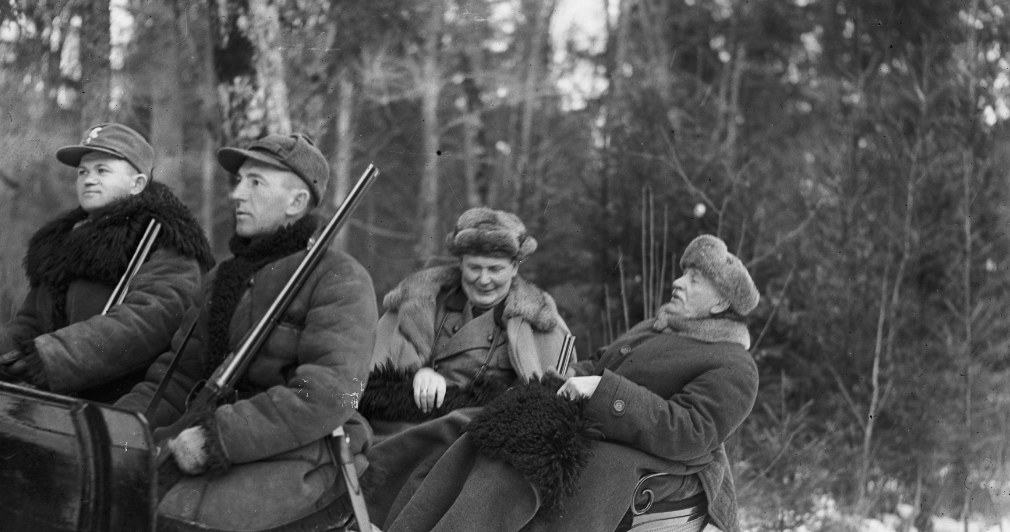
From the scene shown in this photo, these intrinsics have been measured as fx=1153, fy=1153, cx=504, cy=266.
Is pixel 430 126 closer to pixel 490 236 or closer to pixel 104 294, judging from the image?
pixel 490 236

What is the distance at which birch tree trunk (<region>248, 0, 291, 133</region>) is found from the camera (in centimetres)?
700

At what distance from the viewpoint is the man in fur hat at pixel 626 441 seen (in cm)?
408

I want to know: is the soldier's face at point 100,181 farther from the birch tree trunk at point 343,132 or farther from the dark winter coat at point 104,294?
the birch tree trunk at point 343,132

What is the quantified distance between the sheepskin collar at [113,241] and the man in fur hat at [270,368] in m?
0.57

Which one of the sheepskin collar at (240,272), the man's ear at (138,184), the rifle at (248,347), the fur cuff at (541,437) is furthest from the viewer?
the man's ear at (138,184)

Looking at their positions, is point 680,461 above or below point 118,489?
below

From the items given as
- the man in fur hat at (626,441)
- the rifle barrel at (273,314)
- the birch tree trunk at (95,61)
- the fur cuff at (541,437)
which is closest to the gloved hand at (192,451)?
the rifle barrel at (273,314)

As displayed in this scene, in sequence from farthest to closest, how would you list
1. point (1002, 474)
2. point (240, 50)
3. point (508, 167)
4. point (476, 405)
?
1. point (508, 167)
2. point (1002, 474)
3. point (240, 50)
4. point (476, 405)

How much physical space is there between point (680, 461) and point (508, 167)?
13.9m

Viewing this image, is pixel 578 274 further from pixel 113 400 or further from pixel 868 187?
pixel 113 400

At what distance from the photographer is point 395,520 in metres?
4.28

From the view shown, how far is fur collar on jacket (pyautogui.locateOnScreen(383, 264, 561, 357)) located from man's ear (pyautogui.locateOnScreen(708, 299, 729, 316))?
782mm

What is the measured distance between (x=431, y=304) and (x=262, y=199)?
124cm

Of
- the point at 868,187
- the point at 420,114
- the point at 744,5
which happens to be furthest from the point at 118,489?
the point at 744,5
